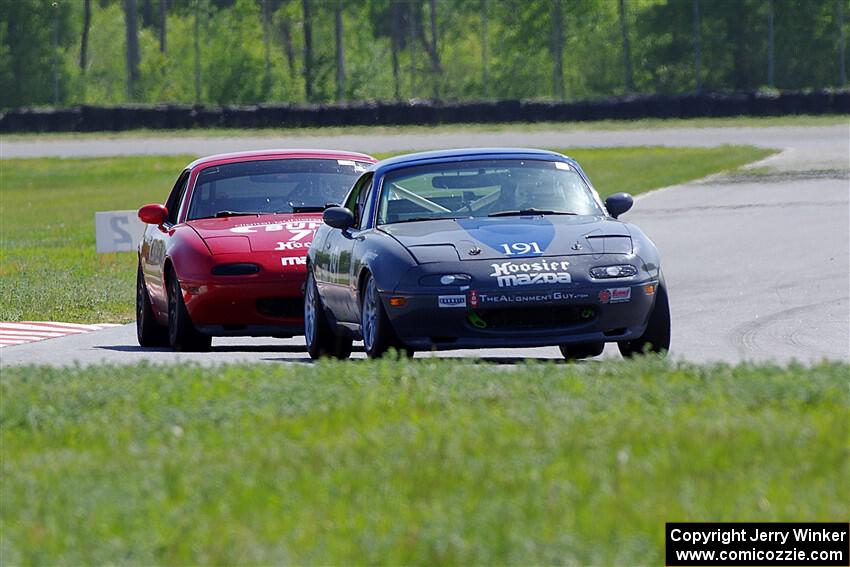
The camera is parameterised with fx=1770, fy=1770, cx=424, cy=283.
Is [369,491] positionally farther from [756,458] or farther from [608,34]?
[608,34]

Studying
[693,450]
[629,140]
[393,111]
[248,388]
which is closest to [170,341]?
[248,388]

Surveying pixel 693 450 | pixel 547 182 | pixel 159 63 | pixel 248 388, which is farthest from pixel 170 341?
pixel 159 63

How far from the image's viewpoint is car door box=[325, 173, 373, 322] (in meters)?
10.9

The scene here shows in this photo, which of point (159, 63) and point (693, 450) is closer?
point (693, 450)

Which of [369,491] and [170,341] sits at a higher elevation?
[369,491]

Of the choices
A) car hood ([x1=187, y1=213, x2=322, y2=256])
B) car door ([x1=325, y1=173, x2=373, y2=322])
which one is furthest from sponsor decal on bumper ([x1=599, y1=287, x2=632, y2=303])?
car hood ([x1=187, y1=213, x2=322, y2=256])

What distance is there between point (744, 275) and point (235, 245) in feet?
20.4

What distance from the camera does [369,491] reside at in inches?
214

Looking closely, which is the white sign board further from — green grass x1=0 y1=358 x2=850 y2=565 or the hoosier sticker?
green grass x1=0 y1=358 x2=850 y2=565

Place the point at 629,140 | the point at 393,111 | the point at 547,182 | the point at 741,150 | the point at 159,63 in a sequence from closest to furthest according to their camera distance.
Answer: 1. the point at 547,182
2. the point at 741,150
3. the point at 629,140
4. the point at 393,111
5. the point at 159,63

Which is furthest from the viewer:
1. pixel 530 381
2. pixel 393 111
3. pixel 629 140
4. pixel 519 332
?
pixel 393 111

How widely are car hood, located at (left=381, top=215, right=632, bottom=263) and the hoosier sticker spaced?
11cm

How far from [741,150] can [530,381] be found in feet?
122

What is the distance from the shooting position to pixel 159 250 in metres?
13.3
